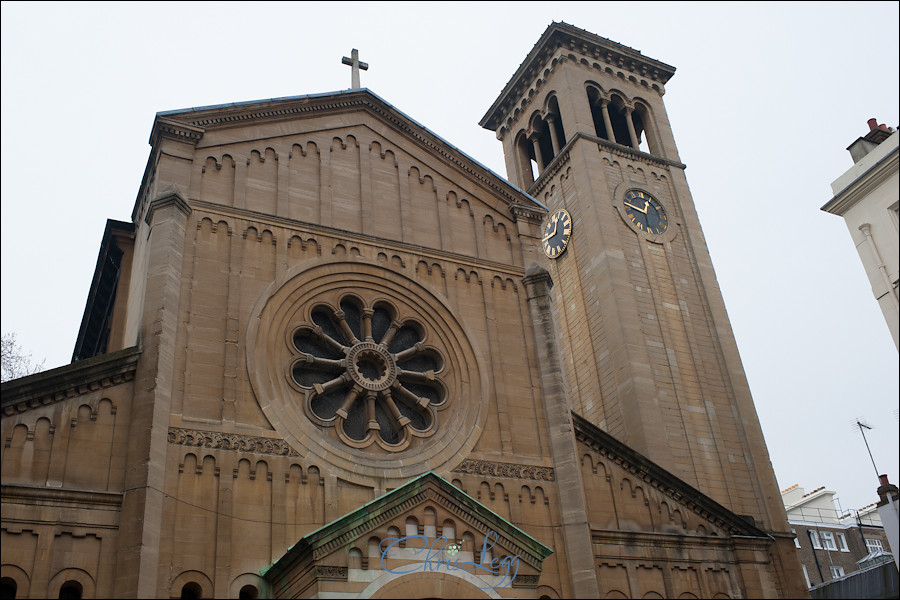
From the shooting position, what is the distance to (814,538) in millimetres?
47406

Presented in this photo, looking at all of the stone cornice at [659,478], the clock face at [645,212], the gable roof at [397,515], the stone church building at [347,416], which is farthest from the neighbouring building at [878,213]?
the clock face at [645,212]

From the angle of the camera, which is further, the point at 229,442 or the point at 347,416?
the point at 347,416

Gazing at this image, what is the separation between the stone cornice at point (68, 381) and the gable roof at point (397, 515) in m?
4.37

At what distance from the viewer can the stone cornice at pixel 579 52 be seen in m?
35.2

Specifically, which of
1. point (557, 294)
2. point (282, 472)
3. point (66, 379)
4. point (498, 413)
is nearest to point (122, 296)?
point (66, 379)

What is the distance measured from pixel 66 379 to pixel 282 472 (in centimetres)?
402

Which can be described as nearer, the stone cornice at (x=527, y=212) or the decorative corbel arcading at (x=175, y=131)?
the decorative corbel arcading at (x=175, y=131)

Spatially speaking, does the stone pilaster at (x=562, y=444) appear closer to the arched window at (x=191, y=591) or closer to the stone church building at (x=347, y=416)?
the stone church building at (x=347, y=416)

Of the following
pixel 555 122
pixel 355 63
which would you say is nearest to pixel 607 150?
pixel 555 122

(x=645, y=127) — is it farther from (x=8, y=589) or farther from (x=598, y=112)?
(x=8, y=589)

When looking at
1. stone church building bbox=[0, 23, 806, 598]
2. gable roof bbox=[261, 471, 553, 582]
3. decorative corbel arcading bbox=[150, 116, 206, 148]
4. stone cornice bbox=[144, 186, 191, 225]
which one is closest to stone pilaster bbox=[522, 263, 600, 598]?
stone church building bbox=[0, 23, 806, 598]

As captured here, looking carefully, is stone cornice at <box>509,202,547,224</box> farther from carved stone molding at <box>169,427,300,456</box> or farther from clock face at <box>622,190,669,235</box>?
clock face at <box>622,190,669,235</box>

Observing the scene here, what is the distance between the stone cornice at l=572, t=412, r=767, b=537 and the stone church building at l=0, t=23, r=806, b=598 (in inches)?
2.0

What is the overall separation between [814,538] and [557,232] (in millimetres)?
26786
